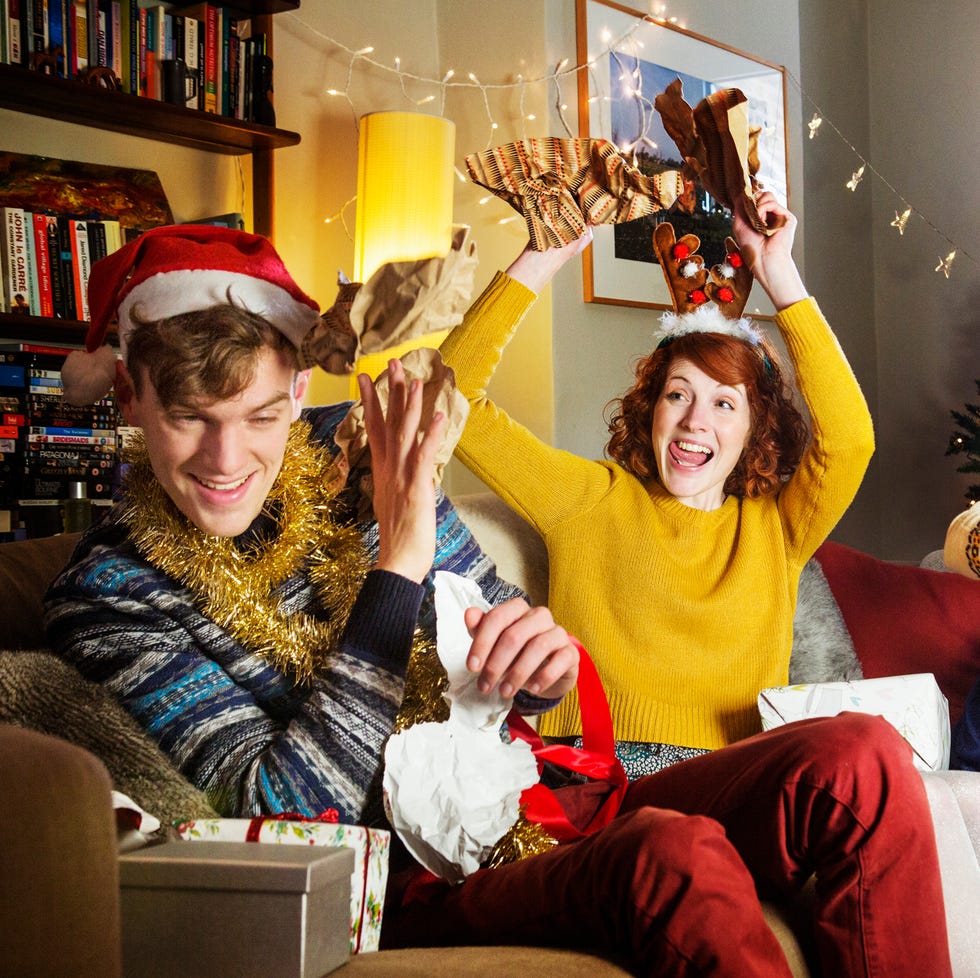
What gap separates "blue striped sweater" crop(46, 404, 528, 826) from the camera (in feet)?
3.70

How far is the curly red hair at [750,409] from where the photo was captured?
1820 millimetres

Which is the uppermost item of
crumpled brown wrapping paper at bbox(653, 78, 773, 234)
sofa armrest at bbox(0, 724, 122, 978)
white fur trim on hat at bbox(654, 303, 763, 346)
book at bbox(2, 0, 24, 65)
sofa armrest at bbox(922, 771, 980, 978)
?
book at bbox(2, 0, 24, 65)

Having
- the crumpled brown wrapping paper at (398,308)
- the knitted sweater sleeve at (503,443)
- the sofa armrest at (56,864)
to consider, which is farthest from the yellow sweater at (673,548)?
the sofa armrest at (56,864)

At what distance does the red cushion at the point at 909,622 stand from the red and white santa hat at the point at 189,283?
1.04 metres

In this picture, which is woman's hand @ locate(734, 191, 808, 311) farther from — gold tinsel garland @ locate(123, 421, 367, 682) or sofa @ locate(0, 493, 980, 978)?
gold tinsel garland @ locate(123, 421, 367, 682)

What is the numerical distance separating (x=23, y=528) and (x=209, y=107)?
1096 mm

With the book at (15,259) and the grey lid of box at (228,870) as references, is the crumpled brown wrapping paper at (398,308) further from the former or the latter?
the book at (15,259)

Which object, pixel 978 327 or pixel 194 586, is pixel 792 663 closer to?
pixel 194 586

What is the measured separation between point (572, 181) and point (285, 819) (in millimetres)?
948

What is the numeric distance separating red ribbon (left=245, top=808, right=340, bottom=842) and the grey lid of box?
10cm

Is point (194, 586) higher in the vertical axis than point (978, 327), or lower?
lower

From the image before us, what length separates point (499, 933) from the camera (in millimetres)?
1116

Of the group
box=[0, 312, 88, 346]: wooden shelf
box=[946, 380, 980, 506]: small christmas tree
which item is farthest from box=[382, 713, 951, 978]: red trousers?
box=[946, 380, 980, 506]: small christmas tree

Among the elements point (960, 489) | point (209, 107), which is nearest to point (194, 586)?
point (209, 107)
